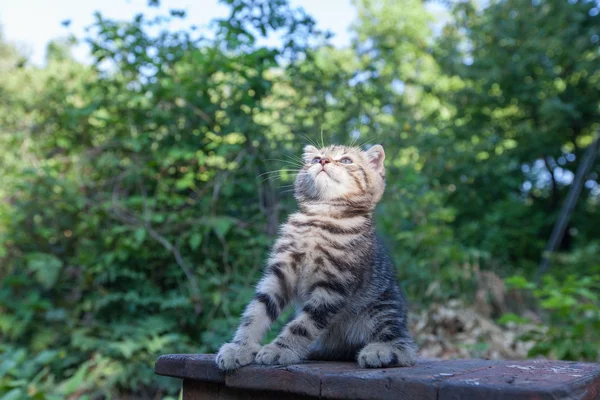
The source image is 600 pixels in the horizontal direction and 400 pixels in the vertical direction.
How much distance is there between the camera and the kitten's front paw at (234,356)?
1.92 m

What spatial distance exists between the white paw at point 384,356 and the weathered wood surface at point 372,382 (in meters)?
0.05

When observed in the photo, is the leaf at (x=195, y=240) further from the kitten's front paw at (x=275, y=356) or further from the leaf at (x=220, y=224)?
the kitten's front paw at (x=275, y=356)

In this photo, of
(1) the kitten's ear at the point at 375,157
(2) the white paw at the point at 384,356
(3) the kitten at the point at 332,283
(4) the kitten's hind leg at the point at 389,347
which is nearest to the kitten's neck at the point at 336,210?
(3) the kitten at the point at 332,283

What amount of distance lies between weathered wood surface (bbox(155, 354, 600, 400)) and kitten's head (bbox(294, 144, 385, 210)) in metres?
0.75

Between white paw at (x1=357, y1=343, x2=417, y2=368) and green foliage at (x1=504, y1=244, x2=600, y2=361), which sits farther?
green foliage at (x1=504, y1=244, x2=600, y2=361)

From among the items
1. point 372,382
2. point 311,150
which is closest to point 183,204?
point 311,150

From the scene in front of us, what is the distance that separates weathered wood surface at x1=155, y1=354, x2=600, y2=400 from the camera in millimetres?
1429

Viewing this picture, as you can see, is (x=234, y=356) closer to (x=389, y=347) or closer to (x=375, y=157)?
(x=389, y=347)

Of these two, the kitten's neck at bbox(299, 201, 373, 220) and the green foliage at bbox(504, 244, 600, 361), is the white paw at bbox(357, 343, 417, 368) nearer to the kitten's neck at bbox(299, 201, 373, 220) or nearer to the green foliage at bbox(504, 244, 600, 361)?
the kitten's neck at bbox(299, 201, 373, 220)

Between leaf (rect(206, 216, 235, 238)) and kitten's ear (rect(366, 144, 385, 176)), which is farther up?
leaf (rect(206, 216, 235, 238))

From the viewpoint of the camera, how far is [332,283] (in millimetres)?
2119

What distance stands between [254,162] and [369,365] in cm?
315

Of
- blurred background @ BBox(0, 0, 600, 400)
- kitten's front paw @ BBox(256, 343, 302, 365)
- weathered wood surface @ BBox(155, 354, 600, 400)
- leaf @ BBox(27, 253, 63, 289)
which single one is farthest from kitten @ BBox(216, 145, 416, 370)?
leaf @ BBox(27, 253, 63, 289)

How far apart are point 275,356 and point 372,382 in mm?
455
